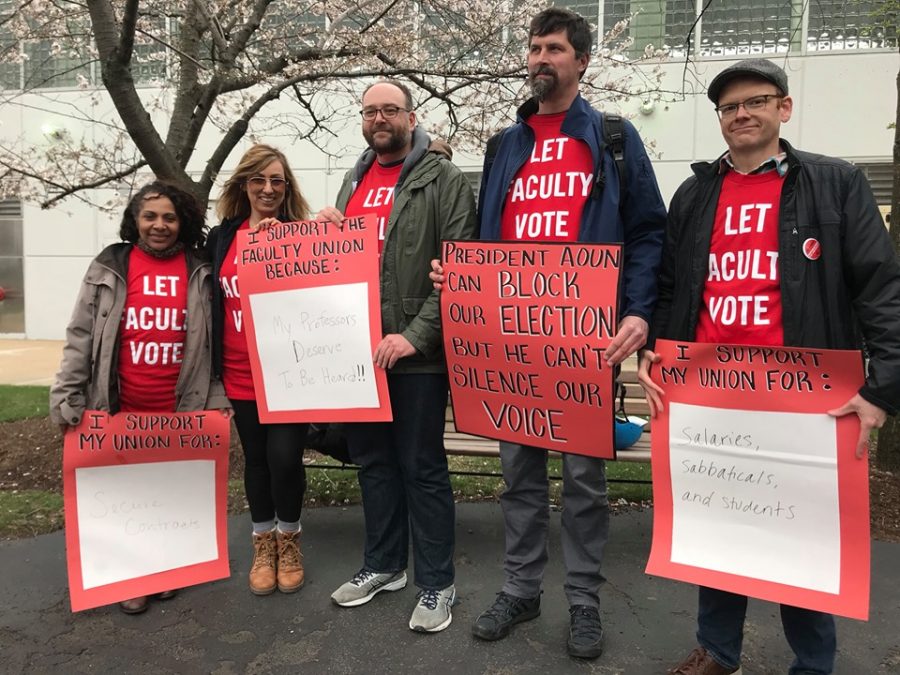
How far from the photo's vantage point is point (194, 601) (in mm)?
3125

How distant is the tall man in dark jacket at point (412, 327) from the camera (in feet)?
9.11

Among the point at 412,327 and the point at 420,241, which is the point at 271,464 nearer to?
the point at 412,327

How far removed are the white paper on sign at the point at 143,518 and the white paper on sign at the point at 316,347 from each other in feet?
1.94

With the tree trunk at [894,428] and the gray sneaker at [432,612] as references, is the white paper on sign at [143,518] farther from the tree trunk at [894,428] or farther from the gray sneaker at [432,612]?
the tree trunk at [894,428]

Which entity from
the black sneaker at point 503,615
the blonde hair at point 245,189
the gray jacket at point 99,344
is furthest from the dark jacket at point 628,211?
the gray jacket at point 99,344

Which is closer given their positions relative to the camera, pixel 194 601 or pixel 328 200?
pixel 194 601

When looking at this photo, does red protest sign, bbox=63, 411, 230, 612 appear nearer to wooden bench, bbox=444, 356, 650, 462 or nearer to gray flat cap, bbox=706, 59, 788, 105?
wooden bench, bbox=444, 356, 650, 462

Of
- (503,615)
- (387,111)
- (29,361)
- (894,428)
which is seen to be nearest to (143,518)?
(503,615)

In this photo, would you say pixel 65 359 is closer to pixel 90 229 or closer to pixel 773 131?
pixel 773 131

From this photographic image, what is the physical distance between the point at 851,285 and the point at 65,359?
3.06 m

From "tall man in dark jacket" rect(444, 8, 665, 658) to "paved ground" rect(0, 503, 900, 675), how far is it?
0.16m

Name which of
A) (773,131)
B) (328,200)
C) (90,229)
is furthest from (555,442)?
(90,229)

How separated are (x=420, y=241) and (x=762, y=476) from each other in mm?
1527

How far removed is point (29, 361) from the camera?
1090 centimetres
